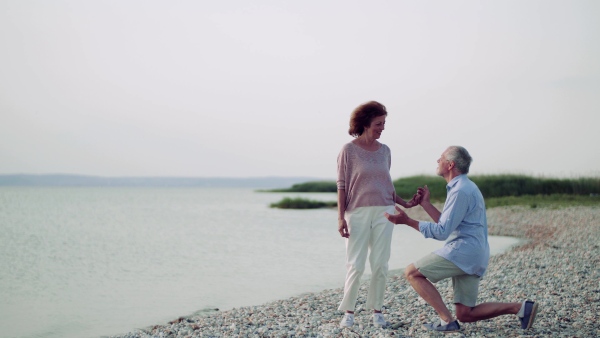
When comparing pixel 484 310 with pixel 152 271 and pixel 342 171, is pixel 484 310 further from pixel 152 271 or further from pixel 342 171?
pixel 152 271

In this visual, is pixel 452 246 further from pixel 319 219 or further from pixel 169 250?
pixel 319 219

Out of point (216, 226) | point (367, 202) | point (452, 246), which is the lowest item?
point (216, 226)

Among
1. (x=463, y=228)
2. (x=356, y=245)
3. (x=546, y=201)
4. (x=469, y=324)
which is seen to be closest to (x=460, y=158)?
(x=463, y=228)

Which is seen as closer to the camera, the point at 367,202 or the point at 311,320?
the point at 367,202

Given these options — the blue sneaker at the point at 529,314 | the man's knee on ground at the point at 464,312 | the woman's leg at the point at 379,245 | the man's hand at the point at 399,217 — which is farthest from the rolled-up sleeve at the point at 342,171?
the blue sneaker at the point at 529,314

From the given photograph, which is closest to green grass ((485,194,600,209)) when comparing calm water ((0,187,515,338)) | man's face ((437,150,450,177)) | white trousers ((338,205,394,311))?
calm water ((0,187,515,338))

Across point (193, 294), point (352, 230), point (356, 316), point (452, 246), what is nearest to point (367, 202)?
point (352, 230)

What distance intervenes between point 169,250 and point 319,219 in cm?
1148

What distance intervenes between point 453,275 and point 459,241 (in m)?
0.32

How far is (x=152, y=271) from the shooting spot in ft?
44.2

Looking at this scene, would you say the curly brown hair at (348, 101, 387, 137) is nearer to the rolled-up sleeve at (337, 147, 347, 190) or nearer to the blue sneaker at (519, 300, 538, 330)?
the rolled-up sleeve at (337, 147, 347, 190)

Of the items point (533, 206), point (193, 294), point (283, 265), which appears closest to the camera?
point (193, 294)

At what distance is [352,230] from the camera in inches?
205

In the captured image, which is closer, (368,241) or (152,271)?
(368,241)
